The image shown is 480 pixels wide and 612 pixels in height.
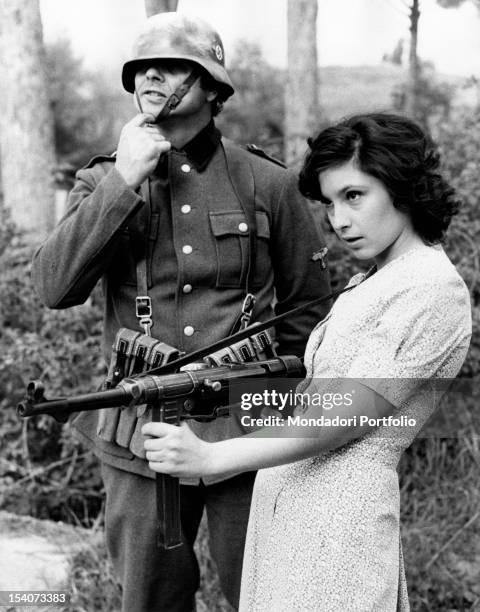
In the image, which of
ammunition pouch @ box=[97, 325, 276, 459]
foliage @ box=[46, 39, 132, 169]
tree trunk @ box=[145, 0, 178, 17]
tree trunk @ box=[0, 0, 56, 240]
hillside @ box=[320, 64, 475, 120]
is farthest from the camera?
foliage @ box=[46, 39, 132, 169]

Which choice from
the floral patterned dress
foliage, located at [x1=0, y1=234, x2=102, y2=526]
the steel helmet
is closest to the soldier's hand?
the steel helmet

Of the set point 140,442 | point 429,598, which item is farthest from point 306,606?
point 429,598

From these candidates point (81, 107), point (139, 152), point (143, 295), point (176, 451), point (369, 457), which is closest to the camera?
point (176, 451)

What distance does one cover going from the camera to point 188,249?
2561 millimetres

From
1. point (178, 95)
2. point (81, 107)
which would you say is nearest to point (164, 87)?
point (178, 95)

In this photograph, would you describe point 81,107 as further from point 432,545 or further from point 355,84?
point 432,545

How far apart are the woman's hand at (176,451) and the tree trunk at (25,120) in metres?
4.15

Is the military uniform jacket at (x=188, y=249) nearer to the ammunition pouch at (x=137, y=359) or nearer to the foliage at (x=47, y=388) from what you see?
the ammunition pouch at (x=137, y=359)

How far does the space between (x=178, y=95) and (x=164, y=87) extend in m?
0.06

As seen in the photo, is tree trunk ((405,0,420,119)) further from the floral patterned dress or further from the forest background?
the floral patterned dress

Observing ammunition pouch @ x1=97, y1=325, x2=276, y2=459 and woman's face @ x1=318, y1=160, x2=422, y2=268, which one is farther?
ammunition pouch @ x1=97, y1=325, x2=276, y2=459

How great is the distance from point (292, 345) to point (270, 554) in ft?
2.88

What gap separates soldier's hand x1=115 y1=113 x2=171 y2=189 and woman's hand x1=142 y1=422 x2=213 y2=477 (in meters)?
0.84

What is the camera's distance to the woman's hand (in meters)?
1.77
